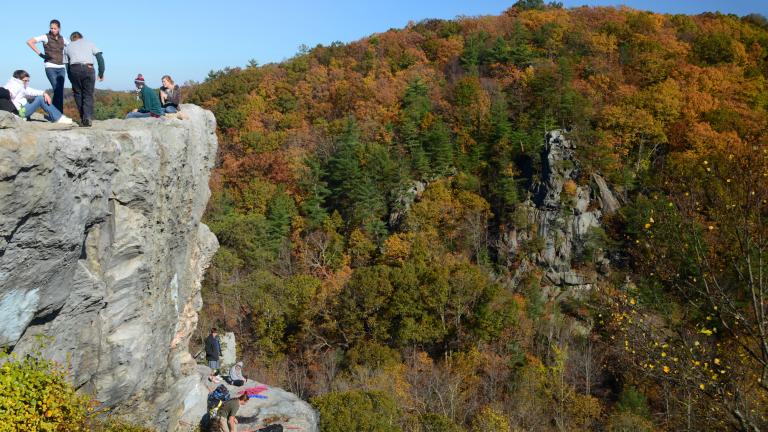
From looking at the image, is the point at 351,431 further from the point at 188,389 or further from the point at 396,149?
the point at 396,149

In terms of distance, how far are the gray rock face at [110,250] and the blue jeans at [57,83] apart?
0.82 m

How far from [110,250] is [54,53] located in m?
3.35

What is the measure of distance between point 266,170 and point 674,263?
139 feet

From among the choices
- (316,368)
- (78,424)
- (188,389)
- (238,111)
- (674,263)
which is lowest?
(316,368)

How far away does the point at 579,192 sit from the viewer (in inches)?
1596

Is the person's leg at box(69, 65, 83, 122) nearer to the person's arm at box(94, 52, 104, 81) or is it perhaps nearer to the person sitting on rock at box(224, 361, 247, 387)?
the person's arm at box(94, 52, 104, 81)

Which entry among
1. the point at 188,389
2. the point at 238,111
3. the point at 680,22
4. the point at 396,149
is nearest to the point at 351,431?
the point at 188,389

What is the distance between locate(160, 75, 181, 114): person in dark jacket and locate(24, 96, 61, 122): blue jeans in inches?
93.4

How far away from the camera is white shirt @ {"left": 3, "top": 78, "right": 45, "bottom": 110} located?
8.04 meters

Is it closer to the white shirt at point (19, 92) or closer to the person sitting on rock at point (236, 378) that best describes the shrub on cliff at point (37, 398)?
the white shirt at point (19, 92)

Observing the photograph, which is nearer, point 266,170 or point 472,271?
point 472,271

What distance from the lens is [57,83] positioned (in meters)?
8.88

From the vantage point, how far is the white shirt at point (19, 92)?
804 centimetres

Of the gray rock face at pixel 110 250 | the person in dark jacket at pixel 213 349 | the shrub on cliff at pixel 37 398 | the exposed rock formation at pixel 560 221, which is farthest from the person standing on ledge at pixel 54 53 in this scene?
the exposed rock formation at pixel 560 221
